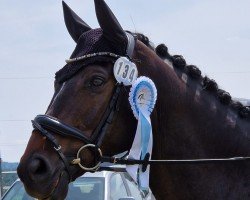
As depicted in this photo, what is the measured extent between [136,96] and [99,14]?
21.3 inches

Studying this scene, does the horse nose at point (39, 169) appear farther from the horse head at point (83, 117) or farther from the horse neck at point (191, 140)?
the horse neck at point (191, 140)

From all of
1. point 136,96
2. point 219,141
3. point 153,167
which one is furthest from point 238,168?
point 136,96

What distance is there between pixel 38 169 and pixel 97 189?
5.24 m

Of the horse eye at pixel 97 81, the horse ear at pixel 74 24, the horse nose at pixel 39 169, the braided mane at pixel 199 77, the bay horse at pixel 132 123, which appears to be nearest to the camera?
the horse nose at pixel 39 169

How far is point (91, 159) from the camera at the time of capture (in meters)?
3.75

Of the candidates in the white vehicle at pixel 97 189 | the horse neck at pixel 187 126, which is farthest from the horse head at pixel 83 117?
the white vehicle at pixel 97 189

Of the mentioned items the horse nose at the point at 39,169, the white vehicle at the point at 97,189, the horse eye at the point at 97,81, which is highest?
the horse eye at the point at 97,81

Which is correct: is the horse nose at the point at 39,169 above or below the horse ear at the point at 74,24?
below

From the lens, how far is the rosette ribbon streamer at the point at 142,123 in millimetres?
3807

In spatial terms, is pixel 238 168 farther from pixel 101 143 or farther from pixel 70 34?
pixel 70 34

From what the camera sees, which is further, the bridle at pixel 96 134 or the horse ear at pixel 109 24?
the horse ear at pixel 109 24

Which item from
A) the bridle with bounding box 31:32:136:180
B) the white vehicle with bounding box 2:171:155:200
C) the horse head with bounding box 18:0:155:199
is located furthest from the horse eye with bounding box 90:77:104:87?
the white vehicle with bounding box 2:171:155:200

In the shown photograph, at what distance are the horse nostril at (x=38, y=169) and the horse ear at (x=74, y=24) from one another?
3.40ft

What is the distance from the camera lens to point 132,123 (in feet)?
12.7
